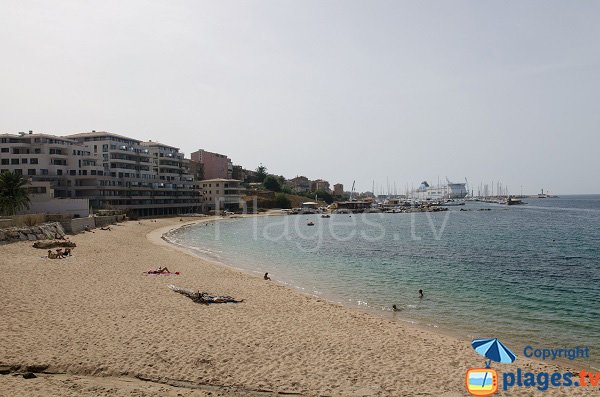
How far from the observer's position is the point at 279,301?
951 inches

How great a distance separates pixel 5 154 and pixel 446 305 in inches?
3384

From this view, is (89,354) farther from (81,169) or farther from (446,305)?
(81,169)

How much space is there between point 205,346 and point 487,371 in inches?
402

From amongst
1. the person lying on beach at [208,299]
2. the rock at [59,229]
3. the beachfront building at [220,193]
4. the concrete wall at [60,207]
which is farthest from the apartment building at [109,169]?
the person lying on beach at [208,299]

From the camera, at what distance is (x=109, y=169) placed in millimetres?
93188

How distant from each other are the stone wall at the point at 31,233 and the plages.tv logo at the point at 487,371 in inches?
1617

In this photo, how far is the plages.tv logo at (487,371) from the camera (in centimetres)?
1285

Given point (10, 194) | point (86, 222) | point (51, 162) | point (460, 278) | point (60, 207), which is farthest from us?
point (51, 162)

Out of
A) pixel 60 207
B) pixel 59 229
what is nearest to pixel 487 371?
pixel 59 229

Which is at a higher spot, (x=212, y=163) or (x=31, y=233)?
(x=212, y=163)

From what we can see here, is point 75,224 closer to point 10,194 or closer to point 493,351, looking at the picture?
point 10,194

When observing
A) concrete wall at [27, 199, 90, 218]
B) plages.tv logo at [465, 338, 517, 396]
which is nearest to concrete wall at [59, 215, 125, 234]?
concrete wall at [27, 199, 90, 218]

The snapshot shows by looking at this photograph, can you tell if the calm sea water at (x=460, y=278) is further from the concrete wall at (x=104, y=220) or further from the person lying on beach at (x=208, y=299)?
the concrete wall at (x=104, y=220)

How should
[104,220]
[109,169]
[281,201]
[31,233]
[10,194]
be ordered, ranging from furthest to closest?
1. [281,201]
2. [109,169]
3. [104,220]
4. [10,194]
5. [31,233]
